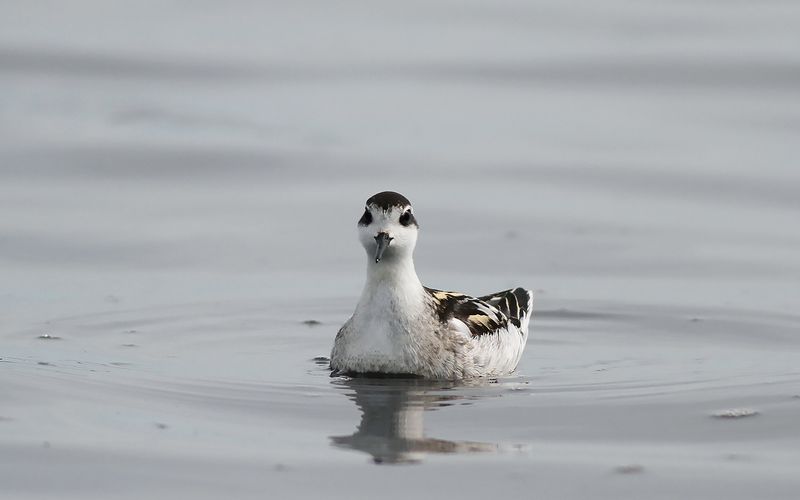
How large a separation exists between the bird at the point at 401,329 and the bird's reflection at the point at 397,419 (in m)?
0.21

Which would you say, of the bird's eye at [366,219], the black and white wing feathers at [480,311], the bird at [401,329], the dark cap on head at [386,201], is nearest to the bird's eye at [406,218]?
the bird at [401,329]

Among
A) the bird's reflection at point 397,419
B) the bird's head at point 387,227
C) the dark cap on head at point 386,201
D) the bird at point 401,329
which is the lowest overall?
the bird's reflection at point 397,419

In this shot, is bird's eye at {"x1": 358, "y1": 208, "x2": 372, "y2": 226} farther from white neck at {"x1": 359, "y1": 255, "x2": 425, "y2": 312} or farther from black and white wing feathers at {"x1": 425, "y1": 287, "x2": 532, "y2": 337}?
black and white wing feathers at {"x1": 425, "y1": 287, "x2": 532, "y2": 337}

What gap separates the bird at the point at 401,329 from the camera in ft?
43.2

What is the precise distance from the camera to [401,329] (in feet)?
43.7

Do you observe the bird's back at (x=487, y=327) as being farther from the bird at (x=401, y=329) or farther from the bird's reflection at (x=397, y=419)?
the bird's reflection at (x=397, y=419)

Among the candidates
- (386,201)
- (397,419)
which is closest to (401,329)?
(386,201)

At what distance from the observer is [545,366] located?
13.9 metres

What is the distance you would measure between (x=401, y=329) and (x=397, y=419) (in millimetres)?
1870

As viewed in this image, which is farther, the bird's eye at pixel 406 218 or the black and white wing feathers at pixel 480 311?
the black and white wing feathers at pixel 480 311

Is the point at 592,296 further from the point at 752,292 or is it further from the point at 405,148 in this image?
the point at 405,148

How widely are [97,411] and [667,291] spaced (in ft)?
23.0

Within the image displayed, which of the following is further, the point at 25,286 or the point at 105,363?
the point at 25,286

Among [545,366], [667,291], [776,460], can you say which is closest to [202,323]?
[545,366]
